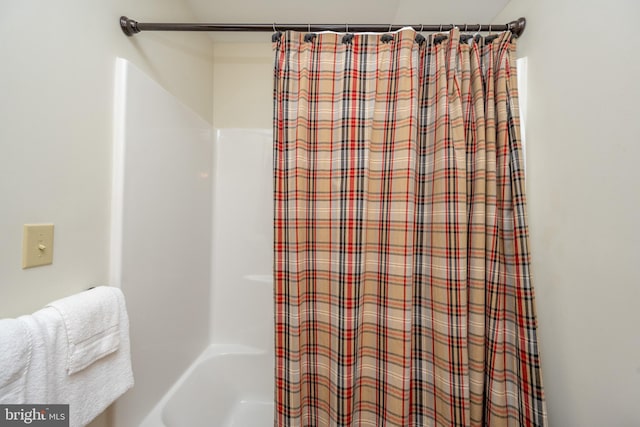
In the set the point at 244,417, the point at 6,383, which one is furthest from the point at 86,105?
the point at 244,417

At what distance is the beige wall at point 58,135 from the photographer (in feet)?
1.86

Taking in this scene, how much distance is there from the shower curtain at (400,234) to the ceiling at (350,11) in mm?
422

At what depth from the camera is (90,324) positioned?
2.14ft

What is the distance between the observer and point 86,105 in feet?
2.46

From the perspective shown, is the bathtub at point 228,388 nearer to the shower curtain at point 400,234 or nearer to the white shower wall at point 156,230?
the white shower wall at point 156,230

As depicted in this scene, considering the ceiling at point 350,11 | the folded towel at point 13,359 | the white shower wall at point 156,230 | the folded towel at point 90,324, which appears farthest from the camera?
the ceiling at point 350,11

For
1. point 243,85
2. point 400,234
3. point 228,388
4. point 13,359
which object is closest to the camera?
point 13,359

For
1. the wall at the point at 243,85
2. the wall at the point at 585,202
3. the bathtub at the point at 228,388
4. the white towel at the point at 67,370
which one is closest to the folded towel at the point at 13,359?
the white towel at the point at 67,370

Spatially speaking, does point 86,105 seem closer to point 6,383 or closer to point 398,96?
point 6,383

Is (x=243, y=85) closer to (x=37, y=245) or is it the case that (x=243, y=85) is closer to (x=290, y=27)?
(x=290, y=27)

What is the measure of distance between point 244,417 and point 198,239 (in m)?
1.20
